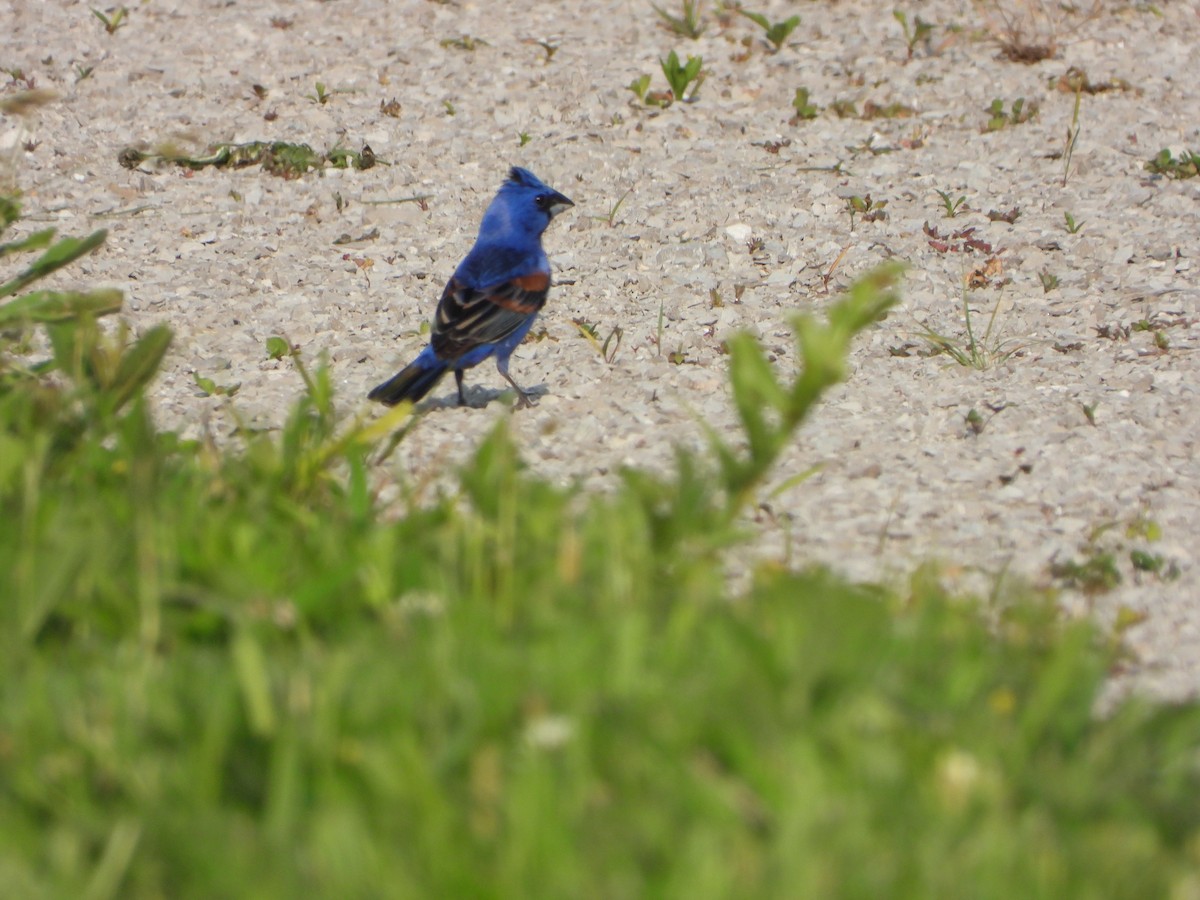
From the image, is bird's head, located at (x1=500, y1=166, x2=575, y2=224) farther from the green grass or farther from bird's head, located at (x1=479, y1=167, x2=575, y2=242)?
the green grass

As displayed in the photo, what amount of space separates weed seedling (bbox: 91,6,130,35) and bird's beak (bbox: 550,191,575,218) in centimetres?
354

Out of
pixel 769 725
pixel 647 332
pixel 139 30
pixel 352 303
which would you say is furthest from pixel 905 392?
pixel 139 30

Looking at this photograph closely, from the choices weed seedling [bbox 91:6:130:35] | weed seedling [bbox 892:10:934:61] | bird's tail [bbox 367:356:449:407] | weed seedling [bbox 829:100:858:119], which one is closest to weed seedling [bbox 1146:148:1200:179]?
weed seedling [bbox 829:100:858:119]

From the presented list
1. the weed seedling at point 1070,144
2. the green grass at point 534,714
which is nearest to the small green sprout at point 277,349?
the green grass at point 534,714

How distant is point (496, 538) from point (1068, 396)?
2898mm

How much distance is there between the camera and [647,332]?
231 inches

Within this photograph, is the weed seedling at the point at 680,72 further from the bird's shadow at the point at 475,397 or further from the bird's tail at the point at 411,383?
the bird's tail at the point at 411,383

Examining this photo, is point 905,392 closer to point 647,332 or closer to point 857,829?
point 647,332

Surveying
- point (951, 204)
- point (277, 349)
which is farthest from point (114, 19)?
point (951, 204)

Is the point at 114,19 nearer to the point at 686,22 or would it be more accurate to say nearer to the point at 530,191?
the point at 686,22

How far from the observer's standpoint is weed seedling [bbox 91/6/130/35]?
8.30 meters

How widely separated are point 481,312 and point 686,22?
3.58 m

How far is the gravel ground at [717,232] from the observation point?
174 inches

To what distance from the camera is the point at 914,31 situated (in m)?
8.39
